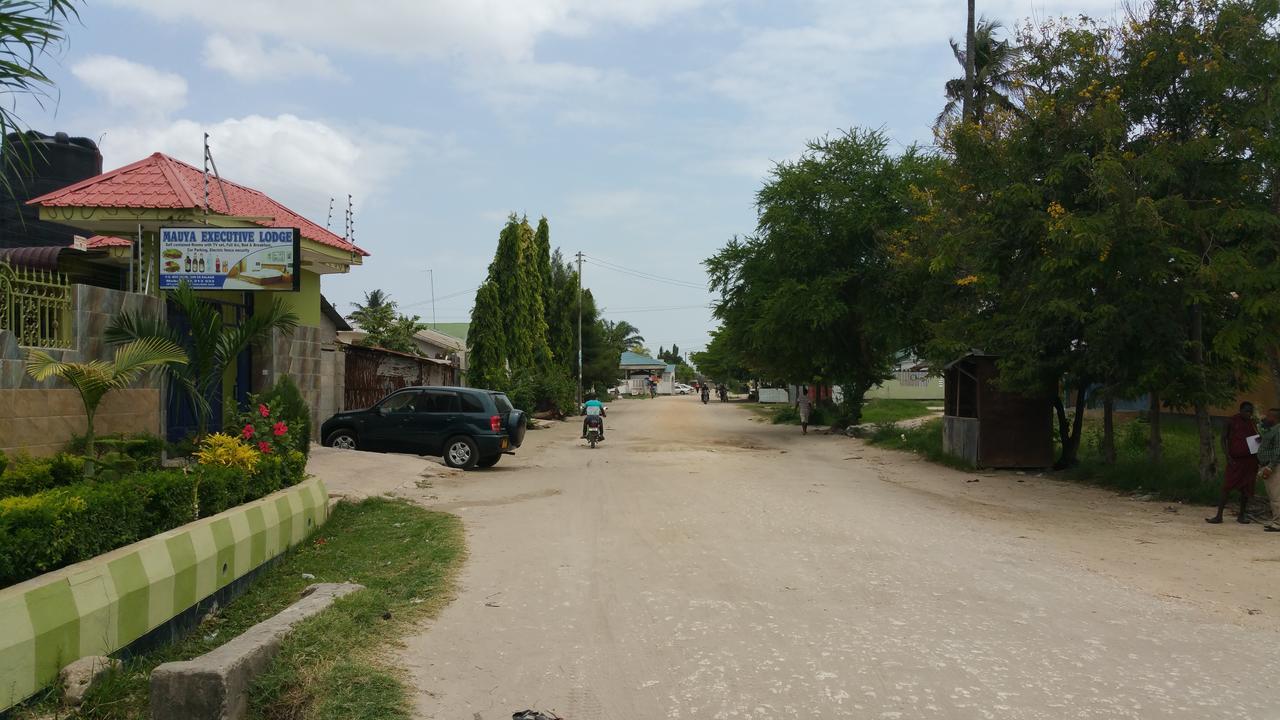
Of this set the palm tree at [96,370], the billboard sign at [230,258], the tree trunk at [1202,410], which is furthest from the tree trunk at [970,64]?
the palm tree at [96,370]

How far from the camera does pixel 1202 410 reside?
1467 cm

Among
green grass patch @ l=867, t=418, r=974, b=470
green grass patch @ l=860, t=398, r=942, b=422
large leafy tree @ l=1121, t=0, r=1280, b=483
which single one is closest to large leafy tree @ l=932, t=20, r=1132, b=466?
large leafy tree @ l=1121, t=0, r=1280, b=483

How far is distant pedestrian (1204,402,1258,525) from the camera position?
11938 millimetres

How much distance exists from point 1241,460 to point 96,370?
13651 mm

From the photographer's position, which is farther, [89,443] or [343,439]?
[343,439]

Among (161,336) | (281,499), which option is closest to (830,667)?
(281,499)

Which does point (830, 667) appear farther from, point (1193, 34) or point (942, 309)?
point (942, 309)

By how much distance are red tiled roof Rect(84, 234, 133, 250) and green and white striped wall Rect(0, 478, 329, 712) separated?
9096mm

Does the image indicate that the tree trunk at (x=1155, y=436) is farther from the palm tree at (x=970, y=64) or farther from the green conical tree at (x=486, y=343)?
the green conical tree at (x=486, y=343)

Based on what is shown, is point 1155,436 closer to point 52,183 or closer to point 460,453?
point 460,453

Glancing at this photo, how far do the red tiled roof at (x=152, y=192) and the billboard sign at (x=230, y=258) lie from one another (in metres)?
0.89

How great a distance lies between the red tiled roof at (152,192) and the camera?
44.8ft

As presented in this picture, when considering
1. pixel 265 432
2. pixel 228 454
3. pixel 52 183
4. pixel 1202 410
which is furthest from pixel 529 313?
pixel 228 454

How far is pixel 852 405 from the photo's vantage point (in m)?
33.9
